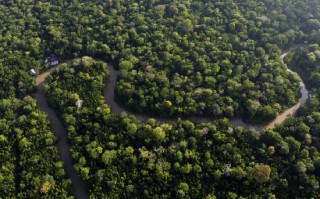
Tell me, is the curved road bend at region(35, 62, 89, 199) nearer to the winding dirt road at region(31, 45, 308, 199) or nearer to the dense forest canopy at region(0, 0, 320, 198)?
the winding dirt road at region(31, 45, 308, 199)

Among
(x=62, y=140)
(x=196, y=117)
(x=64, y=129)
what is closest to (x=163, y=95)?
(x=196, y=117)

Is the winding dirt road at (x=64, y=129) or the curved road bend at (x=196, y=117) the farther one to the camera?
the curved road bend at (x=196, y=117)

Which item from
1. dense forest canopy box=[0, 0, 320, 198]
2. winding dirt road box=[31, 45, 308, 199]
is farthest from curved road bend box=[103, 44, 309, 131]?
dense forest canopy box=[0, 0, 320, 198]

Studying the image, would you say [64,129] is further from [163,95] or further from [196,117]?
[196,117]

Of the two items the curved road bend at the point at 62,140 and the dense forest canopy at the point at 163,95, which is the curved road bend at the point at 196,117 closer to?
the dense forest canopy at the point at 163,95

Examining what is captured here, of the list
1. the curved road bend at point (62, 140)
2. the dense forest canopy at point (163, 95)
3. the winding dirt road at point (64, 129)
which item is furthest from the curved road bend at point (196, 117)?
the curved road bend at point (62, 140)

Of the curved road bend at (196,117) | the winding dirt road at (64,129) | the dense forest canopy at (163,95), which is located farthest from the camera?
the curved road bend at (196,117)

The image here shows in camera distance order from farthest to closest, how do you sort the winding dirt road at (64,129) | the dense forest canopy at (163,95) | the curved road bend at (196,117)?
the curved road bend at (196,117), the winding dirt road at (64,129), the dense forest canopy at (163,95)
